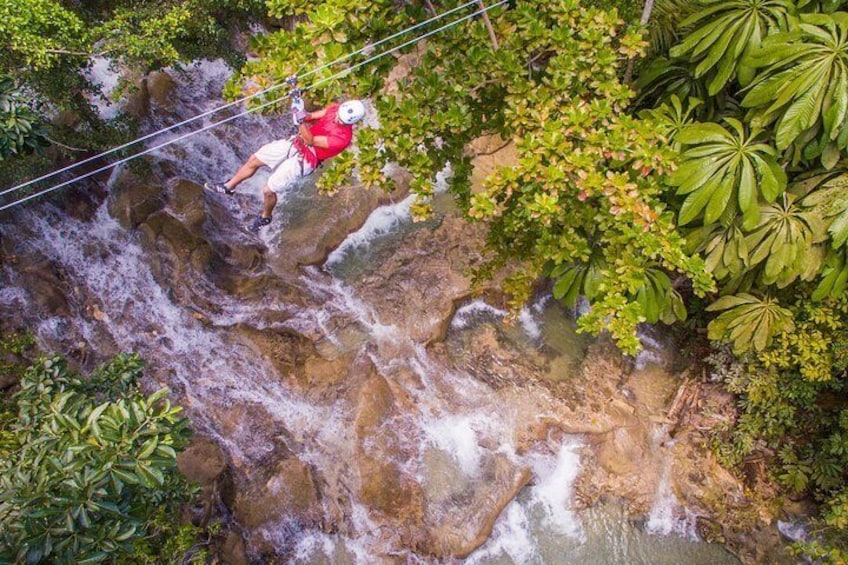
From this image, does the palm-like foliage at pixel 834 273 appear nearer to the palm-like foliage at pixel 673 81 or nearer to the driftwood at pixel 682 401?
the palm-like foliage at pixel 673 81

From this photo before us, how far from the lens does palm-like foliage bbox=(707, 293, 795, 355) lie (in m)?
4.58

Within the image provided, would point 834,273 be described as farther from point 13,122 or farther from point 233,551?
point 13,122

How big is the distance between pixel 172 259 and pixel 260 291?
107cm

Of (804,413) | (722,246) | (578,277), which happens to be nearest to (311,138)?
(578,277)

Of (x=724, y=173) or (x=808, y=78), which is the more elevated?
(x=808, y=78)

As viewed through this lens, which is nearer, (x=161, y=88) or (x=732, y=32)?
(x=732, y=32)

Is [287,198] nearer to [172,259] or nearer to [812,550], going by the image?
[172,259]

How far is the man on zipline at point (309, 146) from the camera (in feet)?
12.6

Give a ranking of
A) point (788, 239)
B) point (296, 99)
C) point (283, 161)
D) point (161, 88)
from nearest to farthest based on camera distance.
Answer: point (296, 99) < point (788, 239) < point (283, 161) < point (161, 88)

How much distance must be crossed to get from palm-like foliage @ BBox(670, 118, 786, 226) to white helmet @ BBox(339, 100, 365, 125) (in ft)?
7.31

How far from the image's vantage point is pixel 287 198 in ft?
23.3

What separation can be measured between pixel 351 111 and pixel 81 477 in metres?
2.70

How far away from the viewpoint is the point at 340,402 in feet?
18.3

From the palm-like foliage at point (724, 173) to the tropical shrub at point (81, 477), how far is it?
3.60 meters
